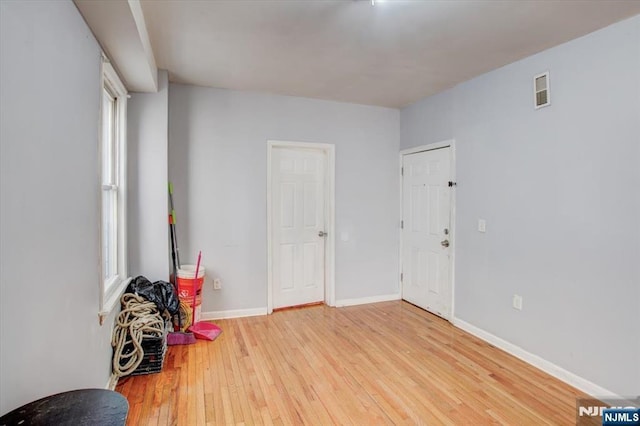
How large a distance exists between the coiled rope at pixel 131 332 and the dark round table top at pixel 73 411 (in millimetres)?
1542

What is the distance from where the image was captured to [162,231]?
331 centimetres

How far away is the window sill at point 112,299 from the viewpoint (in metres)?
2.19

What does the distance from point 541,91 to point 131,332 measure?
3777 mm

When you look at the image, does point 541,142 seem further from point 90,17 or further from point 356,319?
point 90,17

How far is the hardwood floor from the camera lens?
85.7 inches

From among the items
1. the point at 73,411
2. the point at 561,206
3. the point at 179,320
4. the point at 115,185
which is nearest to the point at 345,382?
the point at 179,320

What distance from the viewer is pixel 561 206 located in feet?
8.77

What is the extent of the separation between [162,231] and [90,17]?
1.91 metres

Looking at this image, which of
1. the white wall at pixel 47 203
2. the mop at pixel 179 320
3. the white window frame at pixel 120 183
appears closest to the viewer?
the white wall at pixel 47 203

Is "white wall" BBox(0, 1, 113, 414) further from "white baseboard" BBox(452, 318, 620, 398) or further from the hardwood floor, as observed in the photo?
"white baseboard" BBox(452, 318, 620, 398)

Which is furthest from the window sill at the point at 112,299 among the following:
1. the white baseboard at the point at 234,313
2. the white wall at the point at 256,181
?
the white baseboard at the point at 234,313

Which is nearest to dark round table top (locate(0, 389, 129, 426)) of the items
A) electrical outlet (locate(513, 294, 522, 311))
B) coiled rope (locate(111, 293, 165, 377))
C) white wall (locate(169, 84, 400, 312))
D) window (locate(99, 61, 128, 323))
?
coiled rope (locate(111, 293, 165, 377))

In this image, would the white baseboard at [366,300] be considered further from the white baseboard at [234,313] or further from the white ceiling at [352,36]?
the white ceiling at [352,36]

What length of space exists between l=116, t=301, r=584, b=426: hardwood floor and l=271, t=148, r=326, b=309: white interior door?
0.76 m
